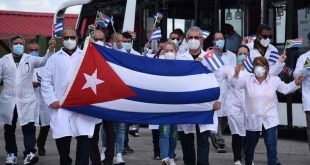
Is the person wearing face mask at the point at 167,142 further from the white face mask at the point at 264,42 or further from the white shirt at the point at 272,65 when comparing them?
the white face mask at the point at 264,42

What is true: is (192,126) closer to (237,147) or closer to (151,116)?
(151,116)

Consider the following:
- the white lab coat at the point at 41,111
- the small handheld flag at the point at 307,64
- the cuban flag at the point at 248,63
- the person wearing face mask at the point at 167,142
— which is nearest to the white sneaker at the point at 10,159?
the white lab coat at the point at 41,111

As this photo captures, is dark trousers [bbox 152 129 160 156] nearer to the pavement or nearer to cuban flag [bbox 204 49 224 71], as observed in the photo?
the pavement

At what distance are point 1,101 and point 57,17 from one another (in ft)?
35.0

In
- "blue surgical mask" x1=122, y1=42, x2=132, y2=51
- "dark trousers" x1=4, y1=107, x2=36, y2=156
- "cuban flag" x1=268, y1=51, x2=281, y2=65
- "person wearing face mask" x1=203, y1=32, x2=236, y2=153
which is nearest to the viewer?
"dark trousers" x1=4, y1=107, x2=36, y2=156

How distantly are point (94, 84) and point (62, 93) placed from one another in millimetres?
397

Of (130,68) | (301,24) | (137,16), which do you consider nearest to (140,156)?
(130,68)

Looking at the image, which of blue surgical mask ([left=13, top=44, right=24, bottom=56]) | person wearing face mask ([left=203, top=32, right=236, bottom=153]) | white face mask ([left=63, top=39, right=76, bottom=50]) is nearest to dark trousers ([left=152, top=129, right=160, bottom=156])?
person wearing face mask ([left=203, top=32, right=236, bottom=153])

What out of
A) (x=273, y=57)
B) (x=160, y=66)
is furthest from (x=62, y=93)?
(x=273, y=57)

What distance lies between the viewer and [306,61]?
1045 cm

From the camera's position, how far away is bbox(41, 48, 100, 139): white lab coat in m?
8.86

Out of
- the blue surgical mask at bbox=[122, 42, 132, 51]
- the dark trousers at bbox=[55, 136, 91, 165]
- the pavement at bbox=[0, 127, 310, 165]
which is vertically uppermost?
the blue surgical mask at bbox=[122, 42, 132, 51]

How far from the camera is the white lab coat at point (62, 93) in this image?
886 cm

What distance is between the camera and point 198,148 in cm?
906
